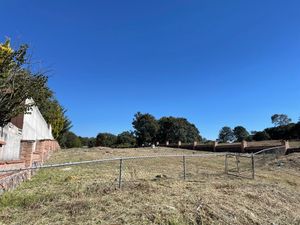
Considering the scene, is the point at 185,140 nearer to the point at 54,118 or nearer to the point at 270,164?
the point at 54,118

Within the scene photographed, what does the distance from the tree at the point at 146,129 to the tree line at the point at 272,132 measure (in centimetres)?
2673

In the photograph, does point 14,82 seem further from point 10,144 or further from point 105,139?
point 105,139

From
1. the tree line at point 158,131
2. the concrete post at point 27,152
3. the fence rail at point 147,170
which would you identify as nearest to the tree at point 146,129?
Result: the tree line at point 158,131

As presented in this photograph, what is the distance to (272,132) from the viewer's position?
256ft

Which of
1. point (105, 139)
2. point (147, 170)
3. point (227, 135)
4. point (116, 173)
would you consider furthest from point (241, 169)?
point (227, 135)

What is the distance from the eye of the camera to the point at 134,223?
5344 mm

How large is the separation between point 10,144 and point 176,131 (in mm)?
69193

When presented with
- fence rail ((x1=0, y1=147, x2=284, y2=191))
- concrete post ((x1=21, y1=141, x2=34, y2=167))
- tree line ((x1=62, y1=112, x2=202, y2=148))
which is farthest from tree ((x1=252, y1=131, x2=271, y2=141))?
concrete post ((x1=21, y1=141, x2=34, y2=167))

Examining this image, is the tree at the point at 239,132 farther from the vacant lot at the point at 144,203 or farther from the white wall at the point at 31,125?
the vacant lot at the point at 144,203

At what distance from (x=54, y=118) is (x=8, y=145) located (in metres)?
34.0

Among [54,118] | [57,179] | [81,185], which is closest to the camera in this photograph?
[81,185]

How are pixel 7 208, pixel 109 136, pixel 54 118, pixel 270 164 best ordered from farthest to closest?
pixel 109 136 < pixel 54 118 < pixel 270 164 < pixel 7 208

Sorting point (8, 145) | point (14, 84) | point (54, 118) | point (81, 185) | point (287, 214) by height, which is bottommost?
point (287, 214)

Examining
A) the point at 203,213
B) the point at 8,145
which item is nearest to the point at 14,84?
the point at 8,145
